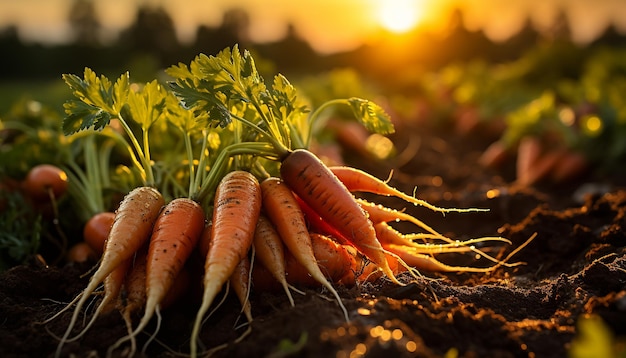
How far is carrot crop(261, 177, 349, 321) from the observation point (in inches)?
136

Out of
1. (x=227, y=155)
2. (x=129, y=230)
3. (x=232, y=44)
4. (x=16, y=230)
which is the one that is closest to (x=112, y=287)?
(x=129, y=230)

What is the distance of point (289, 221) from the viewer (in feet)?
11.8

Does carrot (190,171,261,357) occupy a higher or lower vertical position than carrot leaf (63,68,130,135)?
lower

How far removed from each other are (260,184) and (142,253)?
2.78 ft

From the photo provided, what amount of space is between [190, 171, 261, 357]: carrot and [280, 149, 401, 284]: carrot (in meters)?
0.27

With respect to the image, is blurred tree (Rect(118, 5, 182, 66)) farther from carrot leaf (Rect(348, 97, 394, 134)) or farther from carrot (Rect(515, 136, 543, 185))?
carrot leaf (Rect(348, 97, 394, 134))

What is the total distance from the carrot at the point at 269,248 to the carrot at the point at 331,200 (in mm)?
309

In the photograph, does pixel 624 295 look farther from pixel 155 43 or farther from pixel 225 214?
pixel 155 43

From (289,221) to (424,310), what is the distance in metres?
1.03

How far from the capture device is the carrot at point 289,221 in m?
3.44

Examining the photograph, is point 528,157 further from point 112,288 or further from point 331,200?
point 112,288

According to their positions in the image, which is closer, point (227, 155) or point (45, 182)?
point (227, 155)

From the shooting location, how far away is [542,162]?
329 inches

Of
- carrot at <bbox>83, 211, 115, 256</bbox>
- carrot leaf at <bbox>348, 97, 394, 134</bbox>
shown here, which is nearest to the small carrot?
carrot at <bbox>83, 211, 115, 256</bbox>
